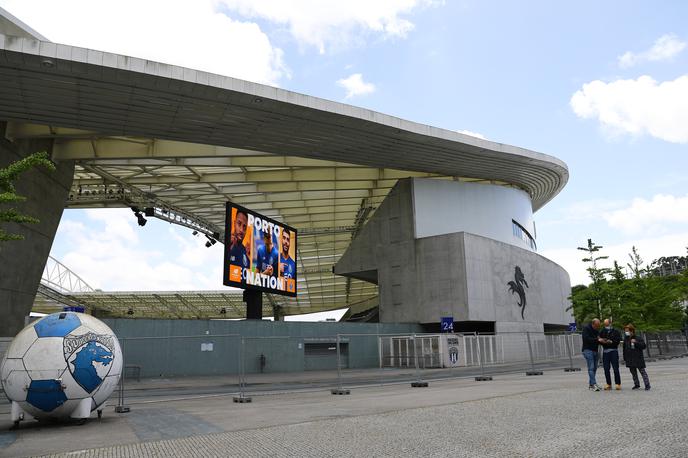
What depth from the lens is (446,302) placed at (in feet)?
119

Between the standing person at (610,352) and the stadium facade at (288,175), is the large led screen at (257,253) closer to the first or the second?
the stadium facade at (288,175)

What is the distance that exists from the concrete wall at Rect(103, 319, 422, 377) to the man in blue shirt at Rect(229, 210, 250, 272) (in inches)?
130

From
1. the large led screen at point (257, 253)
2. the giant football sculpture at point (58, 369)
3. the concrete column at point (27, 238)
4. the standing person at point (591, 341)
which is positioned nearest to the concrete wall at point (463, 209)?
the large led screen at point (257, 253)

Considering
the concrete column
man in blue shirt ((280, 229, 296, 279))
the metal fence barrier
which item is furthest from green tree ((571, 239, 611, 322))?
the concrete column

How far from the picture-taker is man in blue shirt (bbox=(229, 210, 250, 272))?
27237mm

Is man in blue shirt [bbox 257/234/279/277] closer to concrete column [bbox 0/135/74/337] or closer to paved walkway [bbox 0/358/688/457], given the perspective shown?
concrete column [bbox 0/135/74/337]

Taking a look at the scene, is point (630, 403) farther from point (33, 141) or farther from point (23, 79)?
point (33, 141)

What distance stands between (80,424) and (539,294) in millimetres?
40440

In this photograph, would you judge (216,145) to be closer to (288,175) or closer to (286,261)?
(286,261)

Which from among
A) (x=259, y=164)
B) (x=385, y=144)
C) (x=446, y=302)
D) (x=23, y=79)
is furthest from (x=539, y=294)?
(x=23, y=79)

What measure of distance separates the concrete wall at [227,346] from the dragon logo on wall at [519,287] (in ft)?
39.3

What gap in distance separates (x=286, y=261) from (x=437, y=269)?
443 inches

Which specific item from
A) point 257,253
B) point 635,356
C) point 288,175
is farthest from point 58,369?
point 288,175

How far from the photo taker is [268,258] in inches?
1191
